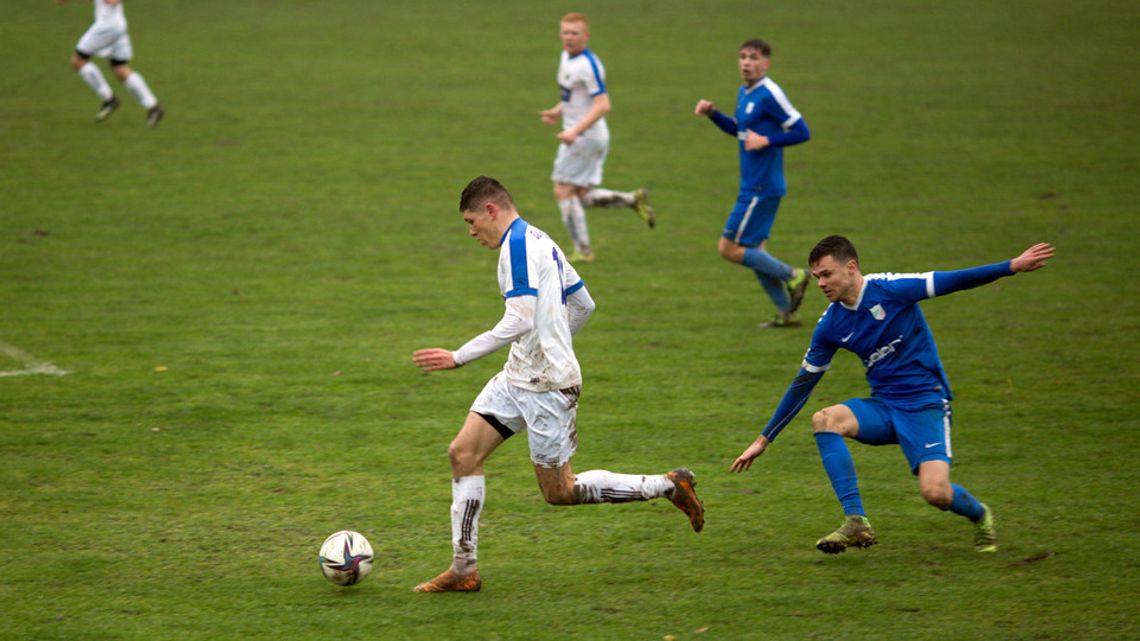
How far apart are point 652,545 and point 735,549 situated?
442 millimetres

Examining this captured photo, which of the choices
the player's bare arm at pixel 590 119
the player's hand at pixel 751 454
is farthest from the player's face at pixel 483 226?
the player's bare arm at pixel 590 119

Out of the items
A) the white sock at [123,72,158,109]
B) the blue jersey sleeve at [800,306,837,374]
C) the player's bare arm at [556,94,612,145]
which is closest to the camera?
the blue jersey sleeve at [800,306,837,374]

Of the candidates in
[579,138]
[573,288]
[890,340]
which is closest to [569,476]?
[573,288]

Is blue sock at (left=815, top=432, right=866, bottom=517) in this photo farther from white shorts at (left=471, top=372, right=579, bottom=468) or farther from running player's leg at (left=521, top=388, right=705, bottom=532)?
white shorts at (left=471, top=372, right=579, bottom=468)

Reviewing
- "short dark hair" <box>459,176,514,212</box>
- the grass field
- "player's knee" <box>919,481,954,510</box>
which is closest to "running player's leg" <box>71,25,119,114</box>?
the grass field

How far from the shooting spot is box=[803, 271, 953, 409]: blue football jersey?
20.8 ft

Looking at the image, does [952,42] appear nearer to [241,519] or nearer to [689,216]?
[689,216]

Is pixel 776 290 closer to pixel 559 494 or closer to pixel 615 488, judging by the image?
pixel 615 488

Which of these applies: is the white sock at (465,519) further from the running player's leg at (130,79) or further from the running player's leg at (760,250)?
the running player's leg at (130,79)

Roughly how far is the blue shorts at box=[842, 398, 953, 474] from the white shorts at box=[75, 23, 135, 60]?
1490 centimetres

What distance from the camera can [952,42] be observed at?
25016 millimetres

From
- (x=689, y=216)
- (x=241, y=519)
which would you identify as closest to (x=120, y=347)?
(x=241, y=519)

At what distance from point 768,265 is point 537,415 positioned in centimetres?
502

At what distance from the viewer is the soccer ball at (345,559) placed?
6109mm
